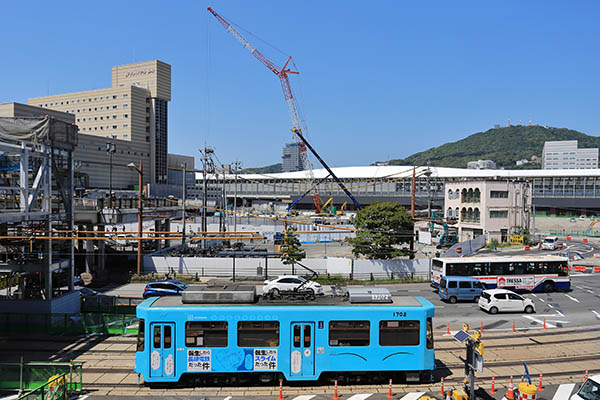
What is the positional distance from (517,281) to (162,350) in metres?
28.8

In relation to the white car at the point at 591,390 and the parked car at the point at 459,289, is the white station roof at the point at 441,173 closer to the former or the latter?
the parked car at the point at 459,289

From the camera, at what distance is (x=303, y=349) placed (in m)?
14.4

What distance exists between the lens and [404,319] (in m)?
14.6

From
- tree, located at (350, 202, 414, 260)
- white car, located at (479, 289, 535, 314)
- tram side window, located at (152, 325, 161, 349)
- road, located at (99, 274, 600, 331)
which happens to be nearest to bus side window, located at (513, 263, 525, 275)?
road, located at (99, 274, 600, 331)

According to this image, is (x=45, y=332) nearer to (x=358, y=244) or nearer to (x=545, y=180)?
(x=358, y=244)

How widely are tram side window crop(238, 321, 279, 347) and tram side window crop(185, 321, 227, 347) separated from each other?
1.89 feet

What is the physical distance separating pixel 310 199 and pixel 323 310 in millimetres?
117878

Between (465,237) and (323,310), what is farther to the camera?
(465,237)

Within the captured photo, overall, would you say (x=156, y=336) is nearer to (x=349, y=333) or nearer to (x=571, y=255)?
(x=349, y=333)

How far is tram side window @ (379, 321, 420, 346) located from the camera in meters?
14.5

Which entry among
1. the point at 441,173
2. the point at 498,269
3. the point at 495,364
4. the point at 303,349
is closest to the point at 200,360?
the point at 303,349

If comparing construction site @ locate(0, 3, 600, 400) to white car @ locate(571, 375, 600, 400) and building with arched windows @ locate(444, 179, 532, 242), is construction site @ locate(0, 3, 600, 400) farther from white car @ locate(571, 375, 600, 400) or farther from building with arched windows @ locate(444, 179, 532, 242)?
building with arched windows @ locate(444, 179, 532, 242)

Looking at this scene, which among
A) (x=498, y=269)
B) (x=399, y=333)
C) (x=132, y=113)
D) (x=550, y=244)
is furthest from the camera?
(x=132, y=113)

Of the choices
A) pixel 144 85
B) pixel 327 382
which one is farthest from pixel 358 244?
pixel 144 85
